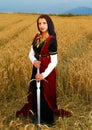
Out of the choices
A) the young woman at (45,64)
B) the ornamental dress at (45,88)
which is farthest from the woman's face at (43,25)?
the ornamental dress at (45,88)

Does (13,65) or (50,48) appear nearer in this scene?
(50,48)

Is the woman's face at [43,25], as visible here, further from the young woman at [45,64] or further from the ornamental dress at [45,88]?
the ornamental dress at [45,88]

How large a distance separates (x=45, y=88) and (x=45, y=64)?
1.10ft

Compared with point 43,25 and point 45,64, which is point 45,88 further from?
point 43,25

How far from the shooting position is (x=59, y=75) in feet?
23.0

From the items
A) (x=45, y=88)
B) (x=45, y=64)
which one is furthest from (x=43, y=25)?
(x=45, y=88)

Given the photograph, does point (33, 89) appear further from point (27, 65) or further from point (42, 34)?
point (27, 65)

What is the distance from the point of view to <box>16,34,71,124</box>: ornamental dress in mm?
5035

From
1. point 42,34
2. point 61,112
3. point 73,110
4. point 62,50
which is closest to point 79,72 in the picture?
point 73,110

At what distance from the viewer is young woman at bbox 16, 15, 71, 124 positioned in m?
5.02

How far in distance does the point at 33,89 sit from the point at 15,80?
164 centimetres

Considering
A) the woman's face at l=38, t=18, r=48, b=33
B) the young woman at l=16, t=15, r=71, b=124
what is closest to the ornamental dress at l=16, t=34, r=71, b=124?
the young woman at l=16, t=15, r=71, b=124

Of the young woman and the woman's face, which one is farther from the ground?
the woman's face

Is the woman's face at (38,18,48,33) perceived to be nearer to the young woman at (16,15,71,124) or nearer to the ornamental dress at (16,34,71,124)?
the young woman at (16,15,71,124)
